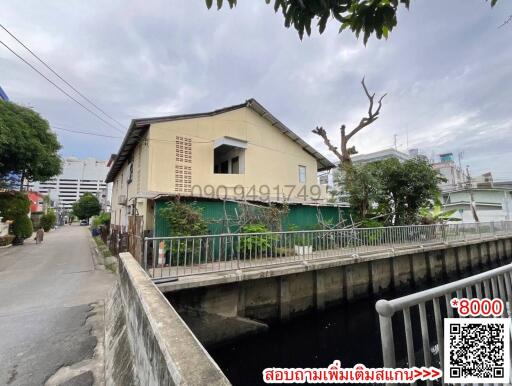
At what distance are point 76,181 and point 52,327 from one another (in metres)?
115

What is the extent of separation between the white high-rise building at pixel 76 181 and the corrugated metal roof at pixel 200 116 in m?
75.0

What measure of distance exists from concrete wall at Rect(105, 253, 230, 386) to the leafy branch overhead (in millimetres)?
2480

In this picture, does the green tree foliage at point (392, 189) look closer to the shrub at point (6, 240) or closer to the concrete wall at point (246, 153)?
the concrete wall at point (246, 153)

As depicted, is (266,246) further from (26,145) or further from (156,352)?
(26,145)

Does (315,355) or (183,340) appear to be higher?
(183,340)

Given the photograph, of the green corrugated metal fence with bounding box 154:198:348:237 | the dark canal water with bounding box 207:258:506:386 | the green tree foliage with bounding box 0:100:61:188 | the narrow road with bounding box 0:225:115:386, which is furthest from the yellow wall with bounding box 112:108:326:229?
the green tree foliage with bounding box 0:100:61:188

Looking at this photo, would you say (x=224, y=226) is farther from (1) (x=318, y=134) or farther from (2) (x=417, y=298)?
(1) (x=318, y=134)

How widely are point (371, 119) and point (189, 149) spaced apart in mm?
12848

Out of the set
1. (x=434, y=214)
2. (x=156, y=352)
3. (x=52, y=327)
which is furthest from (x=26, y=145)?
(x=434, y=214)

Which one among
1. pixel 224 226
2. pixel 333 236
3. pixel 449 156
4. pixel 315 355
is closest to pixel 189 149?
pixel 224 226

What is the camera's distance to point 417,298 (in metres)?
1.62

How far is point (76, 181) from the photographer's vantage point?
9794 centimetres

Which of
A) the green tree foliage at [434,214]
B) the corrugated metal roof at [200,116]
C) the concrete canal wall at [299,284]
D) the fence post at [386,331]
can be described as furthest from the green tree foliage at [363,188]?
the fence post at [386,331]

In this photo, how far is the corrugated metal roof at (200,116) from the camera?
10.4 m
